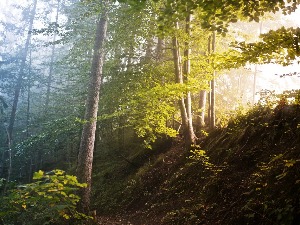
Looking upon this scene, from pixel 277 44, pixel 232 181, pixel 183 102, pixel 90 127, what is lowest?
pixel 232 181

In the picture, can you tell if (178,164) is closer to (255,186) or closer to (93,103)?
(93,103)

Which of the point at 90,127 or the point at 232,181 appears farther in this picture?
the point at 90,127

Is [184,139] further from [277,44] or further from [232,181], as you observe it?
[277,44]

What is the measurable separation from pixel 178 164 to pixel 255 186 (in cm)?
529

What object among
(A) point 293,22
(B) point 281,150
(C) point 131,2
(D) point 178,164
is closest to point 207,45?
(D) point 178,164

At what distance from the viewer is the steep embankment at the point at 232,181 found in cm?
514

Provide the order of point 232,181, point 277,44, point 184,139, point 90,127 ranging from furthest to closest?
point 184,139
point 90,127
point 232,181
point 277,44

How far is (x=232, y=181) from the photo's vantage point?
23.7 ft

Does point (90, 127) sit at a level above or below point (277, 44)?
below

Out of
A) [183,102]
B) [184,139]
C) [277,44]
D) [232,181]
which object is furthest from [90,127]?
[277,44]

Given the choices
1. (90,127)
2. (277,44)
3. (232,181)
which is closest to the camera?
(277,44)

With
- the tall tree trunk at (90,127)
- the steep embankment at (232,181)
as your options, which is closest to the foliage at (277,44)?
the steep embankment at (232,181)

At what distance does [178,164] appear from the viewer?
1130 cm

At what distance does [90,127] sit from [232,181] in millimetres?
6278
